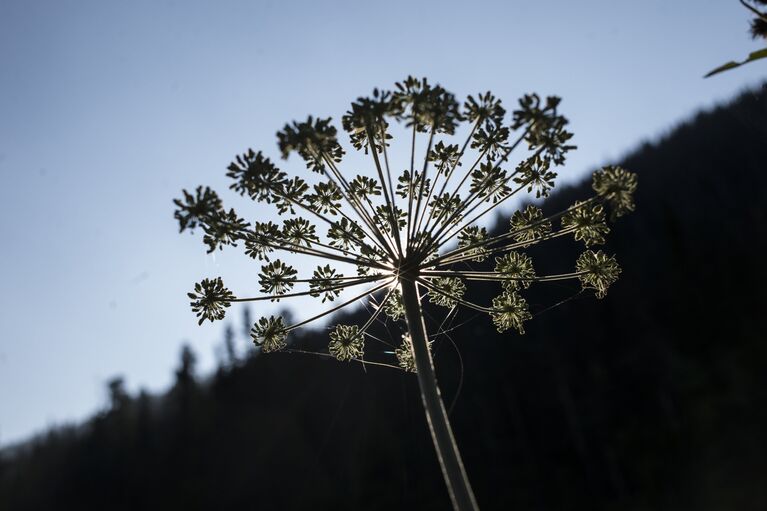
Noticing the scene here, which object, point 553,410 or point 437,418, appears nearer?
point 437,418

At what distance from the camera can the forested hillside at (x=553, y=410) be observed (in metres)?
66.5

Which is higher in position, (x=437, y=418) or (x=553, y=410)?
(x=437, y=418)

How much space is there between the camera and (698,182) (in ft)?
397

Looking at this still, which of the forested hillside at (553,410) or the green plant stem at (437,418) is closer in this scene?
the green plant stem at (437,418)

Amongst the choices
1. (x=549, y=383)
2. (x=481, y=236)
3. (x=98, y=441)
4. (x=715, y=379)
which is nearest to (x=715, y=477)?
(x=715, y=379)

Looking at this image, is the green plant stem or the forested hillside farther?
the forested hillside

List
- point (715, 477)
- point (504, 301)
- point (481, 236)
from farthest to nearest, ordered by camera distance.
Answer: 1. point (715, 477)
2. point (481, 236)
3. point (504, 301)

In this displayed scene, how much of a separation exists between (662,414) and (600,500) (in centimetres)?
1620

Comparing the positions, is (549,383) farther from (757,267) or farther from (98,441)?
(98,441)

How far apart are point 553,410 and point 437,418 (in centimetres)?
8796

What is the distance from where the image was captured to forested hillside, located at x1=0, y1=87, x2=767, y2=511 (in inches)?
2618

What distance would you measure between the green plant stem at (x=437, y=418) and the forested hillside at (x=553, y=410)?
44.5 meters

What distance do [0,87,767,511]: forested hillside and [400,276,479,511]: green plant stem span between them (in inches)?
1751

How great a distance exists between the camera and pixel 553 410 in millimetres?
84500
